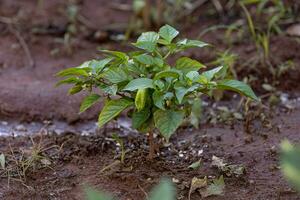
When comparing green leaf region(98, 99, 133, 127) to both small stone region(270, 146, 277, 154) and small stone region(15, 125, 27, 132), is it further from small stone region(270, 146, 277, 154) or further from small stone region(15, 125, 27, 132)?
small stone region(15, 125, 27, 132)

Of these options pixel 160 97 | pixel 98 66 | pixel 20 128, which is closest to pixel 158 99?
pixel 160 97

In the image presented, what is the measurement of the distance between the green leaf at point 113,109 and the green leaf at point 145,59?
0.46ft

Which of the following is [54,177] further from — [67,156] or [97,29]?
[97,29]

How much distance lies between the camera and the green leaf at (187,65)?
2033 mm

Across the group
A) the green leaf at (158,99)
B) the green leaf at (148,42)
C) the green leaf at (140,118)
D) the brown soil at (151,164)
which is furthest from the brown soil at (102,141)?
the green leaf at (148,42)

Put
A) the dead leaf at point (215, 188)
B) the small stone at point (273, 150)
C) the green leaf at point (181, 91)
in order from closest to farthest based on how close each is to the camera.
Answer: the green leaf at point (181, 91) < the dead leaf at point (215, 188) < the small stone at point (273, 150)

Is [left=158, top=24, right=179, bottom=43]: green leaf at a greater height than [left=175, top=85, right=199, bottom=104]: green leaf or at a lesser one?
greater

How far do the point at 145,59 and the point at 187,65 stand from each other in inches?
6.4

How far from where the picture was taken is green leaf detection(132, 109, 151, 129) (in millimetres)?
2000

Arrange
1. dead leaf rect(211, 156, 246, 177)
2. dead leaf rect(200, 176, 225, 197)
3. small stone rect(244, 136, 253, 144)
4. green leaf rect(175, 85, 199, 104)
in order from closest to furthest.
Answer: green leaf rect(175, 85, 199, 104), dead leaf rect(200, 176, 225, 197), dead leaf rect(211, 156, 246, 177), small stone rect(244, 136, 253, 144)

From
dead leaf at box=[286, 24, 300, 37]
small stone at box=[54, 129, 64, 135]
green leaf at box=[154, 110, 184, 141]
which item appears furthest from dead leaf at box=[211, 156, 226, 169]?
dead leaf at box=[286, 24, 300, 37]

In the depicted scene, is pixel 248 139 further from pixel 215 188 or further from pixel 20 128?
pixel 20 128

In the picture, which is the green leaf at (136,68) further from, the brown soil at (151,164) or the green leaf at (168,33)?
the brown soil at (151,164)

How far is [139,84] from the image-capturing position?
1896 millimetres
